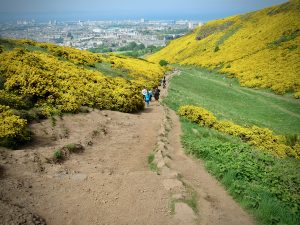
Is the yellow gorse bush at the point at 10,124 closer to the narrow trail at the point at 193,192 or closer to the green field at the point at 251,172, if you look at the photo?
the narrow trail at the point at 193,192

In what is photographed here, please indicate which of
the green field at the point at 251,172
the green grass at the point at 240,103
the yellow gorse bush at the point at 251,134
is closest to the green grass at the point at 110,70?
the green grass at the point at 240,103

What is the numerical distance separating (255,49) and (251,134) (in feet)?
162

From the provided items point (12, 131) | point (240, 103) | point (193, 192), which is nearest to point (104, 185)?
point (193, 192)

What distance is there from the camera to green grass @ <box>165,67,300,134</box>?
1254 inches

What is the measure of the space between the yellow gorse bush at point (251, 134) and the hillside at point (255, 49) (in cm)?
2137

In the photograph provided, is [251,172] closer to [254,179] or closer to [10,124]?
[254,179]

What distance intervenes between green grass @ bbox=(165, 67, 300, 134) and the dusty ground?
44.8 ft

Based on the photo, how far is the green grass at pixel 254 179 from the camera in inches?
494

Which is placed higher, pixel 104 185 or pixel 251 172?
pixel 104 185

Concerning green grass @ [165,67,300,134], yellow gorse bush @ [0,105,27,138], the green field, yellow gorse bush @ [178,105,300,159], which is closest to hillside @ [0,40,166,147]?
yellow gorse bush @ [0,105,27,138]

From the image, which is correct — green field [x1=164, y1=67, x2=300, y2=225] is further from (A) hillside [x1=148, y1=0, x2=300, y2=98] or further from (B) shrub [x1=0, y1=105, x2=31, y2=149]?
(A) hillside [x1=148, y1=0, x2=300, y2=98]

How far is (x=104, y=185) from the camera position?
12.5 metres

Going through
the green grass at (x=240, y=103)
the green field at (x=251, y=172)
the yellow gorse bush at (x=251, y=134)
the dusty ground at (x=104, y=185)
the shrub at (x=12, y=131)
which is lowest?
the green grass at (x=240, y=103)

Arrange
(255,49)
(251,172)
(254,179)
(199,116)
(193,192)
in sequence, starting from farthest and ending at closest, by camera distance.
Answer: (255,49) → (199,116) → (251,172) → (254,179) → (193,192)
